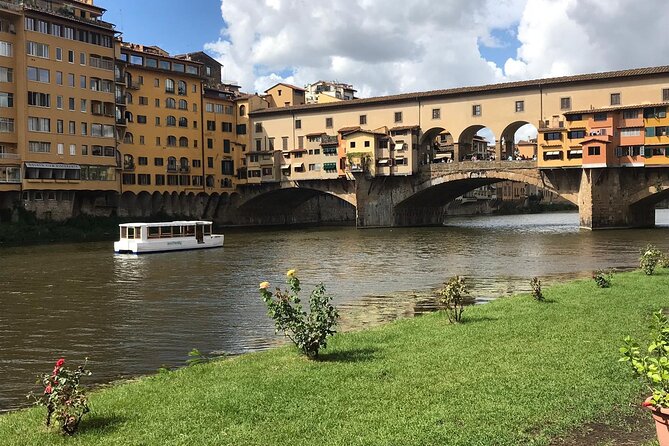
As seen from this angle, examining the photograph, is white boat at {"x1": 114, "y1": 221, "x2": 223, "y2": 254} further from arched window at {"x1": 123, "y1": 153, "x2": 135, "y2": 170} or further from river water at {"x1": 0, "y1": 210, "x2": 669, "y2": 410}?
arched window at {"x1": 123, "y1": 153, "x2": 135, "y2": 170}

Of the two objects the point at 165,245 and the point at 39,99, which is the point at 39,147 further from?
the point at 165,245

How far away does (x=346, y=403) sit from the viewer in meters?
8.73

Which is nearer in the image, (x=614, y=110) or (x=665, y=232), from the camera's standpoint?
(x=665, y=232)

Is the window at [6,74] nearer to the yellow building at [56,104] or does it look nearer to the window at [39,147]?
the yellow building at [56,104]

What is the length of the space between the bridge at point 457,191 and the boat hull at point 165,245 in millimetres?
29726

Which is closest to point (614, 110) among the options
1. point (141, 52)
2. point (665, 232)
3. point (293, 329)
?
point (665, 232)

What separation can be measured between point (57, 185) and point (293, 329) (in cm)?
5713

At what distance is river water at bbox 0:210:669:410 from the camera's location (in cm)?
1603

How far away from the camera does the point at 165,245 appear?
48344 mm

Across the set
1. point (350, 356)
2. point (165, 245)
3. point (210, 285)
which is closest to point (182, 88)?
point (165, 245)

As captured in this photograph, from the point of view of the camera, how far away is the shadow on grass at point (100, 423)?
8234 millimetres

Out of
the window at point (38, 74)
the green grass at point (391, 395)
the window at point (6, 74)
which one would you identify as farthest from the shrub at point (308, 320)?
the window at point (6, 74)

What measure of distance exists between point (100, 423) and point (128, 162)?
67.8 metres

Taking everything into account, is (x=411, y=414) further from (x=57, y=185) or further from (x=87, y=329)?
(x=57, y=185)
